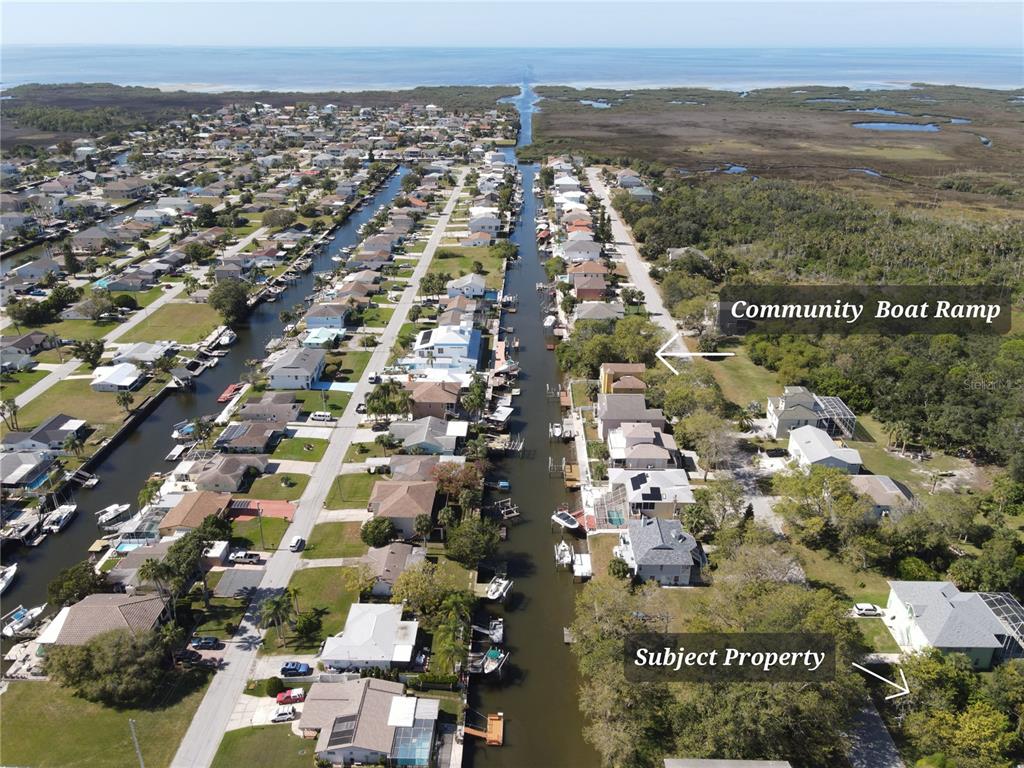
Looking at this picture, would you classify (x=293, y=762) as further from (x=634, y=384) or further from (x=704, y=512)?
(x=634, y=384)

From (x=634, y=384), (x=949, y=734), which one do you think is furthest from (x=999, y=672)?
(x=634, y=384)

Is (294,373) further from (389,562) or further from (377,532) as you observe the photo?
(389,562)

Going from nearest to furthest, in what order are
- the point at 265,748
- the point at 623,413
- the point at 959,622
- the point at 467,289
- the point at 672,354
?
the point at 265,748, the point at 959,622, the point at 623,413, the point at 672,354, the point at 467,289

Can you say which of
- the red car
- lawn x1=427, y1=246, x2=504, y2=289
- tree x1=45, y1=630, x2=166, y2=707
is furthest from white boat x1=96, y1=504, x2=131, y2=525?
lawn x1=427, y1=246, x2=504, y2=289

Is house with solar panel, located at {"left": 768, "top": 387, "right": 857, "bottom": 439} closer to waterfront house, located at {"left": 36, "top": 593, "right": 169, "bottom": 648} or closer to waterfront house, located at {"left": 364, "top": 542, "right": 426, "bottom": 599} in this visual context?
waterfront house, located at {"left": 364, "top": 542, "right": 426, "bottom": 599}

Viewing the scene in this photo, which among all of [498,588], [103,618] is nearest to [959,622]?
[498,588]

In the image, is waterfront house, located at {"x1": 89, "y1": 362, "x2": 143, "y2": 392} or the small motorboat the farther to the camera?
waterfront house, located at {"x1": 89, "y1": 362, "x2": 143, "y2": 392}

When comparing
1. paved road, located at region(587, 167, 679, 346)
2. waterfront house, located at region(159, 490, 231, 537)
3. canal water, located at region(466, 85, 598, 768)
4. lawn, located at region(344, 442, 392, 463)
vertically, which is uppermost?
paved road, located at region(587, 167, 679, 346)
